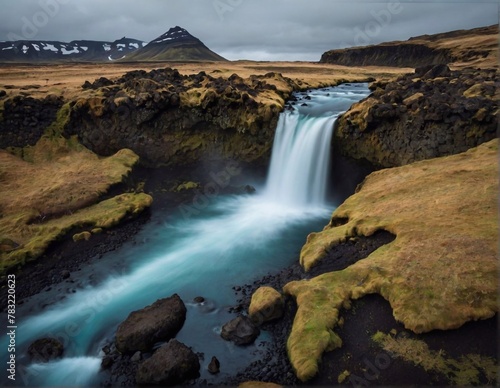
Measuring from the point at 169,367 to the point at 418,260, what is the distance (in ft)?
36.6

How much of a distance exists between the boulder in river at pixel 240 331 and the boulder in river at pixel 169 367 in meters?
1.89

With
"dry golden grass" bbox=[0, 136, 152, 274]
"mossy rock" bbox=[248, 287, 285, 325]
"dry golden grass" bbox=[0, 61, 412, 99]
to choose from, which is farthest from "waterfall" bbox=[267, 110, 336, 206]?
"dry golden grass" bbox=[0, 61, 412, 99]

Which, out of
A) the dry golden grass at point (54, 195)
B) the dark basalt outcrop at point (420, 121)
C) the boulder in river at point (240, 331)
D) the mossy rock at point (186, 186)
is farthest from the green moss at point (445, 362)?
the mossy rock at point (186, 186)

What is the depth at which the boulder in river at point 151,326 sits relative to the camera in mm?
14875

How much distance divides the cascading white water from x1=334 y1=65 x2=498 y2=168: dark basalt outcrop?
3.11m

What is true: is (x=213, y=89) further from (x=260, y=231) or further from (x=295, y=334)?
(x=295, y=334)

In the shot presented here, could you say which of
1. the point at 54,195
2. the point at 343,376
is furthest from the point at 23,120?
the point at 343,376

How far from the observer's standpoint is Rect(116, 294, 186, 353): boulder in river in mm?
14875

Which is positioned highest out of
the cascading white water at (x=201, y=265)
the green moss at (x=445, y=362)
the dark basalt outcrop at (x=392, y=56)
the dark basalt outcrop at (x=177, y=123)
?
the dark basalt outcrop at (x=392, y=56)

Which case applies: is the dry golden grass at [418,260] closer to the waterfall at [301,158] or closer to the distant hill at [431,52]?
the waterfall at [301,158]

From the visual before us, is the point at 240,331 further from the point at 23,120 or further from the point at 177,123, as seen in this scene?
the point at 23,120

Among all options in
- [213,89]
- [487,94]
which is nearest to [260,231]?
[213,89]

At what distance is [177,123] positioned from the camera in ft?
120

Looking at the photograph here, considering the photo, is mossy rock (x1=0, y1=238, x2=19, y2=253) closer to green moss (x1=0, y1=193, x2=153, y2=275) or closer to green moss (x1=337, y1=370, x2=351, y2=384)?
green moss (x1=0, y1=193, x2=153, y2=275)
